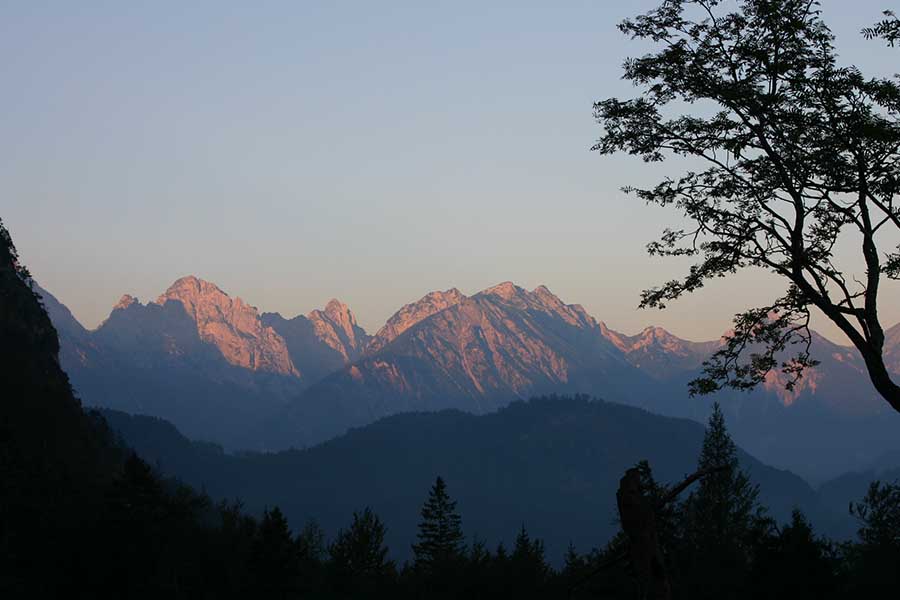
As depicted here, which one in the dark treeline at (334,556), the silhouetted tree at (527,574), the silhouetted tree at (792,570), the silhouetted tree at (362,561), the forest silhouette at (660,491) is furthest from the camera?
the silhouetted tree at (362,561)

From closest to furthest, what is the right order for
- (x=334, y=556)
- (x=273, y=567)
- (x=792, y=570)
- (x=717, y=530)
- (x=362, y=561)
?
(x=792, y=570) < (x=273, y=567) < (x=717, y=530) < (x=334, y=556) < (x=362, y=561)

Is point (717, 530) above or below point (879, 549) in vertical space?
above

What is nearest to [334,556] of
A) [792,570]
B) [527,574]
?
[527,574]

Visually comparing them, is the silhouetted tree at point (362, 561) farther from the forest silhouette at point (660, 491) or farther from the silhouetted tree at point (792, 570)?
the silhouetted tree at point (792, 570)

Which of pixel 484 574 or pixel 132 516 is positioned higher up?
pixel 132 516

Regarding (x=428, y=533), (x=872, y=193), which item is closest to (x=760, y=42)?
(x=872, y=193)

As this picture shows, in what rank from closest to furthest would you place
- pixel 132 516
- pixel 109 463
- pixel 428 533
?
pixel 132 516 → pixel 428 533 → pixel 109 463

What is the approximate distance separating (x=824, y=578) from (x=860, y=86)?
154ft

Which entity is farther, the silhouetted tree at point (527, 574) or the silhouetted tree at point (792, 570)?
the silhouetted tree at point (527, 574)

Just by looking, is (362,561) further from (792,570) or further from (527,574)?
(792,570)

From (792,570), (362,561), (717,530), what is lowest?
(362,561)

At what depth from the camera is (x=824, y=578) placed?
63.1m

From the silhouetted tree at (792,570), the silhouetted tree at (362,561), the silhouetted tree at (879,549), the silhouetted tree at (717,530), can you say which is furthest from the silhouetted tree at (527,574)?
the silhouetted tree at (879,549)

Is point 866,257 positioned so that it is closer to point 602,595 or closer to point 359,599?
point 602,595
